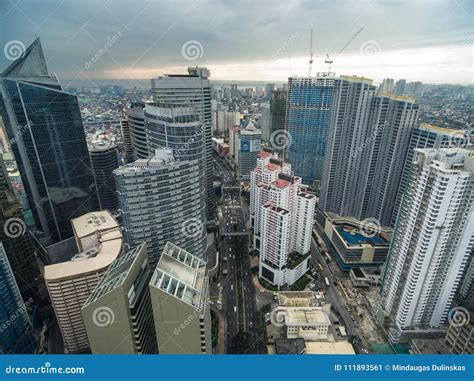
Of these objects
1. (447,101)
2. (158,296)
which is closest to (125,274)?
(158,296)

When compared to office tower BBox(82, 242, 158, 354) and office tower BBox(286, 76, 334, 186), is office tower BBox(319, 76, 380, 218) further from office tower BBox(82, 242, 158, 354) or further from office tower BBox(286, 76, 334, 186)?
office tower BBox(82, 242, 158, 354)

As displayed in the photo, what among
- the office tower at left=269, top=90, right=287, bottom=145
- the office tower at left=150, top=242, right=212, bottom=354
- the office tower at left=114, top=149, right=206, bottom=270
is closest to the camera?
the office tower at left=150, top=242, right=212, bottom=354

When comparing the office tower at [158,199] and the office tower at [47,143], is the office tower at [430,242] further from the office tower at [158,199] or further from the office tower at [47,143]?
the office tower at [47,143]

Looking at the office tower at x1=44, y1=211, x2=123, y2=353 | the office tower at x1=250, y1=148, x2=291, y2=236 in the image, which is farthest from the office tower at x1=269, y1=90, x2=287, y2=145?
the office tower at x1=44, y1=211, x2=123, y2=353

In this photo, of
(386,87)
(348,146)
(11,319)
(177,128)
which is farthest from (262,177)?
(11,319)

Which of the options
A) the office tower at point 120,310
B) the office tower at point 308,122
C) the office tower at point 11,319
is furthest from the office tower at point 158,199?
the office tower at point 308,122

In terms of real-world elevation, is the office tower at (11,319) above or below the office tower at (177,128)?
below
